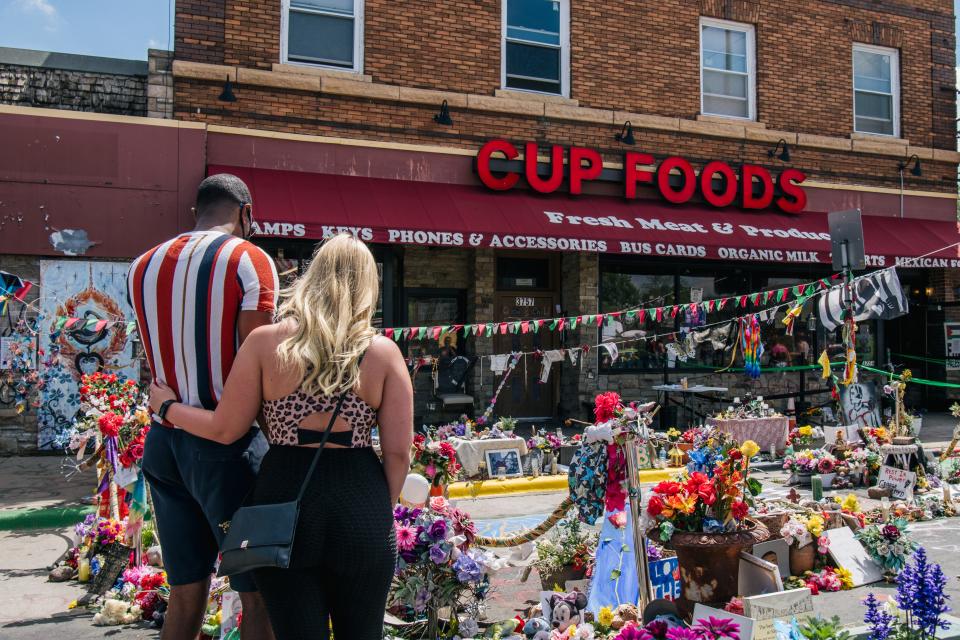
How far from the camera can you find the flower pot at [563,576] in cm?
452

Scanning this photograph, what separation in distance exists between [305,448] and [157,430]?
0.74 m

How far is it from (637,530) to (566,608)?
23.3 inches

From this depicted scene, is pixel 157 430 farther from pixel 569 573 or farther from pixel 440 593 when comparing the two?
pixel 569 573

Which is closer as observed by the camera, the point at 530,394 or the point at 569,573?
the point at 569,573

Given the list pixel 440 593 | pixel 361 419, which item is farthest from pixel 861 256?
pixel 361 419

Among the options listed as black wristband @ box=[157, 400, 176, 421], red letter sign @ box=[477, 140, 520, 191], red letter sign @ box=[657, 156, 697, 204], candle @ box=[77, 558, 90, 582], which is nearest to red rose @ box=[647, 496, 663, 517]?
black wristband @ box=[157, 400, 176, 421]

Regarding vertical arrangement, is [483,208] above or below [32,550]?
above

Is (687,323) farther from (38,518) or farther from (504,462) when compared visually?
(38,518)

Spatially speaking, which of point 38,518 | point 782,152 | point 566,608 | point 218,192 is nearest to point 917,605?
point 566,608

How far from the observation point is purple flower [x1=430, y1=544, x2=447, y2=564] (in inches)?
154

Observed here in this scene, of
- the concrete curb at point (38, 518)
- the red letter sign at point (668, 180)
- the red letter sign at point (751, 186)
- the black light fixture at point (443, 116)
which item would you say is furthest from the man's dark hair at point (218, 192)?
the red letter sign at point (751, 186)

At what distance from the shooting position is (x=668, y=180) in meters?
12.9

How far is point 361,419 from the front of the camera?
7.84 ft

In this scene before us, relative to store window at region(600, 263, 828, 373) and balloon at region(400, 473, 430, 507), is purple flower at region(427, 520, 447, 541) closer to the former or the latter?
balloon at region(400, 473, 430, 507)
